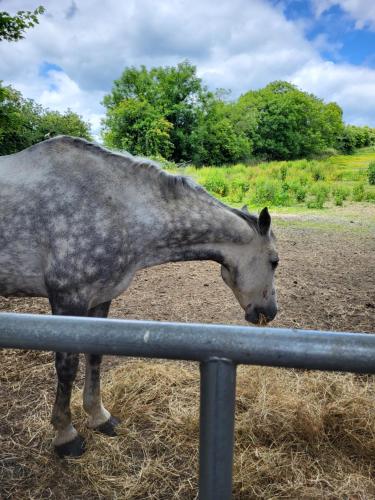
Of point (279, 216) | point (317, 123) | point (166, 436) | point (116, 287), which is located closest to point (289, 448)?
point (166, 436)

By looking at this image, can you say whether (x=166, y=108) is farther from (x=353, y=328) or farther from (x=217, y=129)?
(x=353, y=328)

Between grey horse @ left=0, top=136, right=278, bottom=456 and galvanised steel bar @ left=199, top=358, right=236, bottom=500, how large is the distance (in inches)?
73.9

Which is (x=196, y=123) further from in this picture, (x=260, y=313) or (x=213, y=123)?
(x=260, y=313)

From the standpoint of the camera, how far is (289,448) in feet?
9.04

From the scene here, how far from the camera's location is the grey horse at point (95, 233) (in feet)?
8.58

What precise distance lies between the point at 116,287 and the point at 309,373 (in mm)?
1906

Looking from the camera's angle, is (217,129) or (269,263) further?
(217,129)

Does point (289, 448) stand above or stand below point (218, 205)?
below

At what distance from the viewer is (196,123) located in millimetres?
34344

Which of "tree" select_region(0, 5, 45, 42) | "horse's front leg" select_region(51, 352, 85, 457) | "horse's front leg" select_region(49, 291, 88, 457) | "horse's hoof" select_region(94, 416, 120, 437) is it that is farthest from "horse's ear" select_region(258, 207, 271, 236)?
"tree" select_region(0, 5, 45, 42)

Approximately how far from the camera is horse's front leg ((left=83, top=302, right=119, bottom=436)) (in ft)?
9.85

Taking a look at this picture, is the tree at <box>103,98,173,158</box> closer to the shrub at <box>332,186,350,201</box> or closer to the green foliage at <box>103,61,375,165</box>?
the green foliage at <box>103,61,375,165</box>

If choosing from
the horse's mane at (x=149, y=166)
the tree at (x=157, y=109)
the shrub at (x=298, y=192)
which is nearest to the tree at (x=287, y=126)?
the tree at (x=157, y=109)

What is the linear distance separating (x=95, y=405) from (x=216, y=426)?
2.40m
